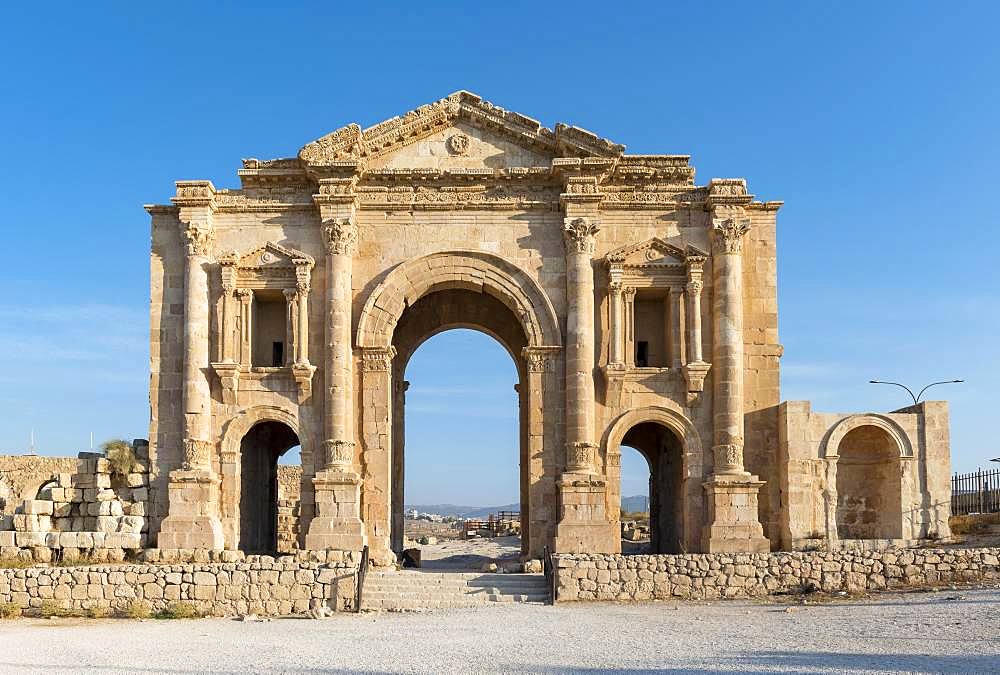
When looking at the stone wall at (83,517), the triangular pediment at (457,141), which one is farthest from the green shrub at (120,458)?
the triangular pediment at (457,141)

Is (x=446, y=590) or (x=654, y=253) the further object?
(x=654, y=253)

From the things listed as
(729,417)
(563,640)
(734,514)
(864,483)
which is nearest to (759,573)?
(734,514)

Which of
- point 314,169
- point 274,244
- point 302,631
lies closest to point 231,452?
point 274,244

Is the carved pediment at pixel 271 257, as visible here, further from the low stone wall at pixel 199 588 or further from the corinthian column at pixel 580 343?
the low stone wall at pixel 199 588

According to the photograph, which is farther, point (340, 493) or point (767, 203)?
point (767, 203)

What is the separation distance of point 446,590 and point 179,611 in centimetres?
477

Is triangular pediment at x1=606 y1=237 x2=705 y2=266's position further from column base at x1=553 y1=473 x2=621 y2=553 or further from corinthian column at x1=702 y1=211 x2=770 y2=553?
column base at x1=553 y1=473 x2=621 y2=553

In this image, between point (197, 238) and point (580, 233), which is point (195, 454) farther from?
point (580, 233)

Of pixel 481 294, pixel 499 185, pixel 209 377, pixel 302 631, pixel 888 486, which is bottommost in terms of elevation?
pixel 302 631

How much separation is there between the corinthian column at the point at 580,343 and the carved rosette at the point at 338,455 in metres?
4.54

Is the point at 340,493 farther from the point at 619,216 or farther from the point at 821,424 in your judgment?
the point at 821,424

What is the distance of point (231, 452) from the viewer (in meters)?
23.8

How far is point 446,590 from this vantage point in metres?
20.8

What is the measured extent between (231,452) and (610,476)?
802cm
